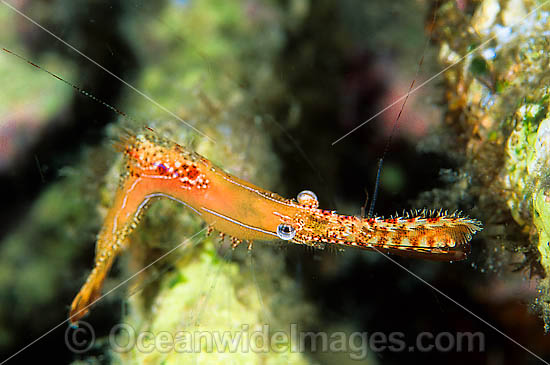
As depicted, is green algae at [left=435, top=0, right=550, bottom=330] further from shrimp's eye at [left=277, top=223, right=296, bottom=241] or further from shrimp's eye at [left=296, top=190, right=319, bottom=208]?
shrimp's eye at [left=277, top=223, right=296, bottom=241]

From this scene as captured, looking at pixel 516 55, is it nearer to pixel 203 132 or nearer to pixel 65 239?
pixel 203 132

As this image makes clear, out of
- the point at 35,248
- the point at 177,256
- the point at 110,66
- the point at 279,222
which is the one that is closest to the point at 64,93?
the point at 110,66

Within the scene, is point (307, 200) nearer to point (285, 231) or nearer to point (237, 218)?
point (285, 231)
